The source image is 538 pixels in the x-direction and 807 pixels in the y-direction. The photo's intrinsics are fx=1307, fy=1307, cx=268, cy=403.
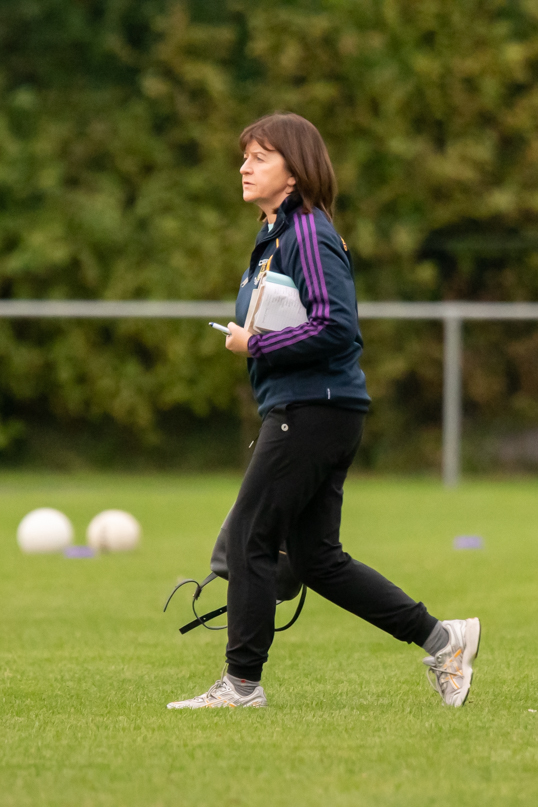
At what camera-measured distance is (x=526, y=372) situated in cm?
1855

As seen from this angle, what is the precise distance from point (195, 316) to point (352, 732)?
531 inches

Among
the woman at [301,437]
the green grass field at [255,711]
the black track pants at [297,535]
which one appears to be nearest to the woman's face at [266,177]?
the woman at [301,437]

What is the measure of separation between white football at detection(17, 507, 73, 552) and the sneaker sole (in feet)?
17.5

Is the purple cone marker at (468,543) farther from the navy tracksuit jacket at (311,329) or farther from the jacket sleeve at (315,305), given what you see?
the jacket sleeve at (315,305)

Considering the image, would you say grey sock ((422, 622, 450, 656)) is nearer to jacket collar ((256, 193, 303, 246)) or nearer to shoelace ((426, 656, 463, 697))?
shoelace ((426, 656, 463, 697))

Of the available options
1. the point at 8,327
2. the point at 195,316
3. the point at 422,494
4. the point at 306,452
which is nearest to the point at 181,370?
the point at 195,316

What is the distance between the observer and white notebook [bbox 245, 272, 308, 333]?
3.90 m

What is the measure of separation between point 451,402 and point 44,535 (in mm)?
9093

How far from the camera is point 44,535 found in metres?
9.02

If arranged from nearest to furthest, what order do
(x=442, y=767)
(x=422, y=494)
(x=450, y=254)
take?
1. (x=442, y=767)
2. (x=422, y=494)
3. (x=450, y=254)

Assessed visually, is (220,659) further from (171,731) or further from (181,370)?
(181,370)

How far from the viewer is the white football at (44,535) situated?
9.02 m

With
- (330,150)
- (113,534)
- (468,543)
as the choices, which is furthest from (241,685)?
(330,150)

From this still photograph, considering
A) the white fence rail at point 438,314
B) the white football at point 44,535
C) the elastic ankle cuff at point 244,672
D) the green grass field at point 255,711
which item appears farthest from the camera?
the white fence rail at point 438,314
